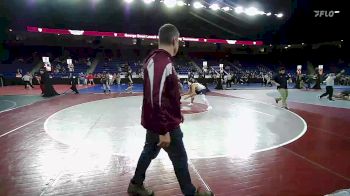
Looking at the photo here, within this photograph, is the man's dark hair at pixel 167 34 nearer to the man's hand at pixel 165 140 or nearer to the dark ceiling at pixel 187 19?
the man's hand at pixel 165 140

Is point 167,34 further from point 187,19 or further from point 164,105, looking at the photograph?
point 187,19

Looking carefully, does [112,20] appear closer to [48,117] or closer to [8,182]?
[48,117]

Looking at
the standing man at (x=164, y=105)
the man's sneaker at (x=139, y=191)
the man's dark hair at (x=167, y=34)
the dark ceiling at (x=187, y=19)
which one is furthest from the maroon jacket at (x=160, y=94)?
the dark ceiling at (x=187, y=19)

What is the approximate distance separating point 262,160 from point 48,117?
763cm

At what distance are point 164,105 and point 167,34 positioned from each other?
0.86 metres

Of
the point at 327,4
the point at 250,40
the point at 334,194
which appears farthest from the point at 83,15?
the point at 334,194

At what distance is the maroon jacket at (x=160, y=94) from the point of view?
2.98 meters

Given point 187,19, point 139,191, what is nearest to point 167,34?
point 139,191

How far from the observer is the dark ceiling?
28306 mm

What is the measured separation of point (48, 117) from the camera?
9.63m

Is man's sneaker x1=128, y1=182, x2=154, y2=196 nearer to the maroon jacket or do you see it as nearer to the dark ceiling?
the maroon jacket

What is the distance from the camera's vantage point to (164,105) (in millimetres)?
3047

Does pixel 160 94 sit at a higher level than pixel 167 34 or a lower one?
lower

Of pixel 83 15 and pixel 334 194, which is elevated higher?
pixel 83 15
